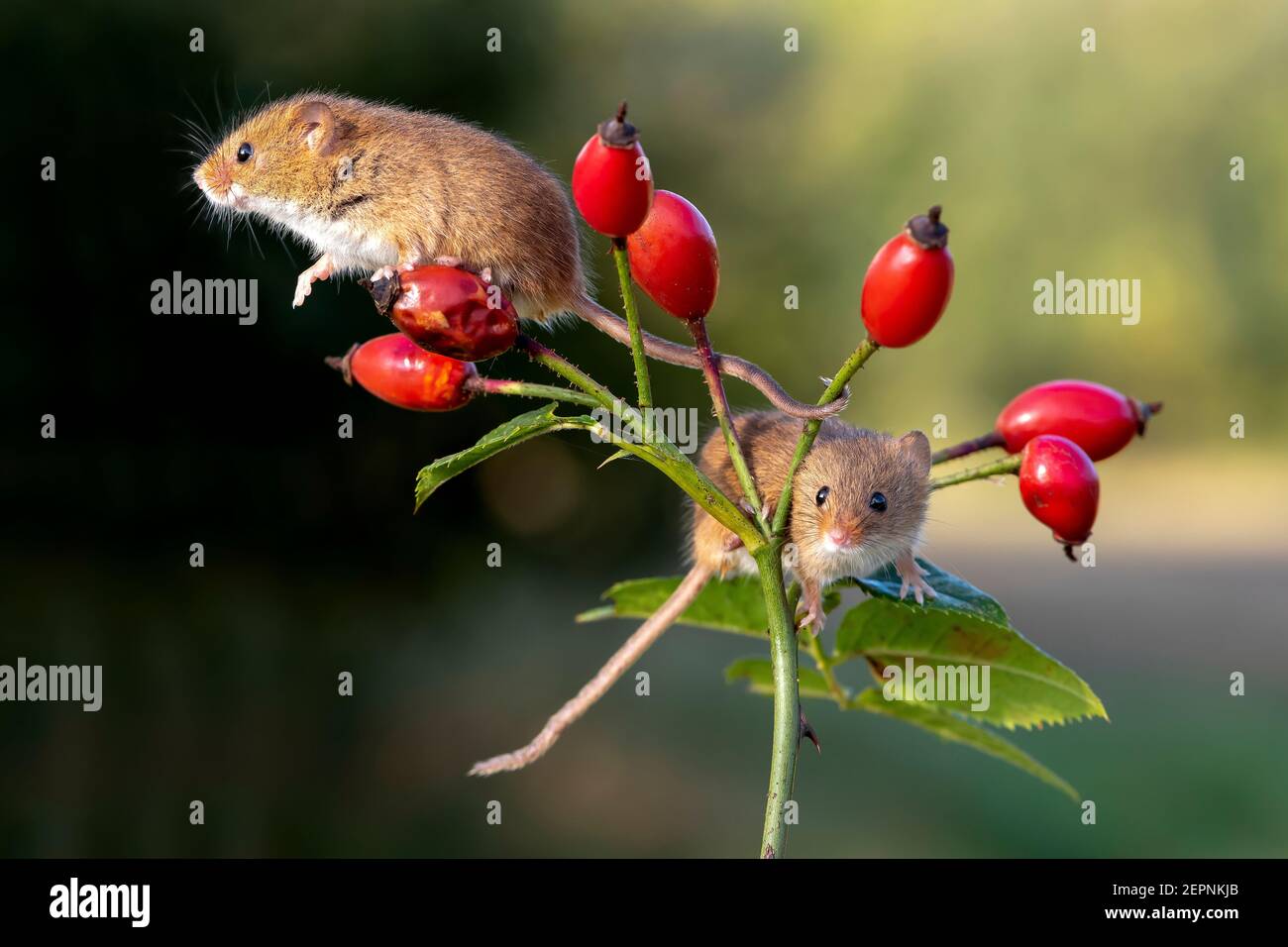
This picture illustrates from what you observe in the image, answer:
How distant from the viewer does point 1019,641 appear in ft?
3.91

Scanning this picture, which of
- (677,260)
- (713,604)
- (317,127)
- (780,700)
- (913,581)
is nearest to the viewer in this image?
(780,700)

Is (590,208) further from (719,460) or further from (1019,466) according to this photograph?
(719,460)

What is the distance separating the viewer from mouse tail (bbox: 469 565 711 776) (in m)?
1.09

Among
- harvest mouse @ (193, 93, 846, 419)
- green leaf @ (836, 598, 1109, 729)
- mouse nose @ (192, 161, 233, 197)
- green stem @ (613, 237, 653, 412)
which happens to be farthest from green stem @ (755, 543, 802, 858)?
mouse nose @ (192, 161, 233, 197)

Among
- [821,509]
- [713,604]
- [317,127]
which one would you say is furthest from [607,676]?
[317,127]

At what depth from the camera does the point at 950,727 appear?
1.40 meters

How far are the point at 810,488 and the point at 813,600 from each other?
37 centimetres

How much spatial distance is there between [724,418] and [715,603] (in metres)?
0.52

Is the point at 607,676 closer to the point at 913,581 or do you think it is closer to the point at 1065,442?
the point at 913,581

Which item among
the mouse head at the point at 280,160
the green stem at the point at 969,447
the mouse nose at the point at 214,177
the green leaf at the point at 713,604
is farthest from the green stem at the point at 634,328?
the mouse nose at the point at 214,177

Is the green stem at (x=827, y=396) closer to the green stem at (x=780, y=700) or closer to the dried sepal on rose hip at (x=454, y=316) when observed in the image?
the green stem at (x=780, y=700)

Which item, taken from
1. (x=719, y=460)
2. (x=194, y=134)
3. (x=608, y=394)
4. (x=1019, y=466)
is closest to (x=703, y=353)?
(x=608, y=394)

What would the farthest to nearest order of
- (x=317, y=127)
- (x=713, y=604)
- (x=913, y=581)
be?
(x=317, y=127) < (x=713, y=604) < (x=913, y=581)

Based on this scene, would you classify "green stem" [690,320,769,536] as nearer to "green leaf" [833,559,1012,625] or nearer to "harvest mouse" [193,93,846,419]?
"green leaf" [833,559,1012,625]
